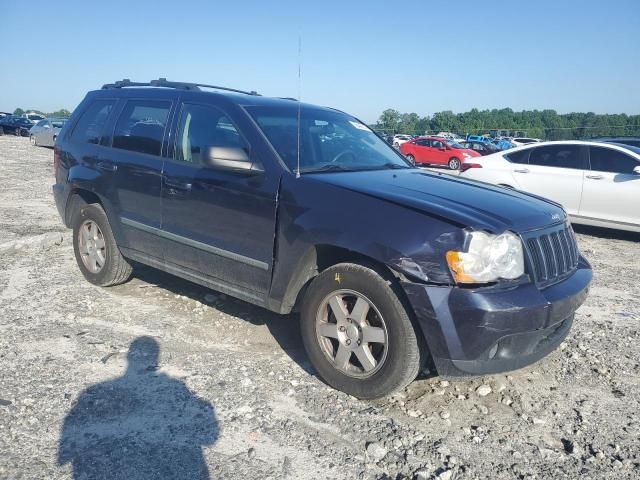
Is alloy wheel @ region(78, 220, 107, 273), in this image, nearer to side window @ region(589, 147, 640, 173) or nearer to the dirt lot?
the dirt lot

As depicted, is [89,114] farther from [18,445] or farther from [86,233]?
[18,445]

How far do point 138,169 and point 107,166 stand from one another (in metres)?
0.51

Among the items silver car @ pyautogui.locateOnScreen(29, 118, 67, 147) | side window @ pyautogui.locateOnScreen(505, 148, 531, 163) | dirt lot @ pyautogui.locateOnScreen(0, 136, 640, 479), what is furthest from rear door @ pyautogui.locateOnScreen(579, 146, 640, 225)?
silver car @ pyautogui.locateOnScreen(29, 118, 67, 147)

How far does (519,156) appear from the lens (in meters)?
9.52

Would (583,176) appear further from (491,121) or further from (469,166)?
(491,121)

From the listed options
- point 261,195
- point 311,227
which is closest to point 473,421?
point 311,227

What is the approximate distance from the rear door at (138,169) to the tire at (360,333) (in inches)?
67.1

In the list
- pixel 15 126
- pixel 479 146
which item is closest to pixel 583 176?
pixel 479 146

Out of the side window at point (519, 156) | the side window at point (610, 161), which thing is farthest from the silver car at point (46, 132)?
the side window at point (610, 161)

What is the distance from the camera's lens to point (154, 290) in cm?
529

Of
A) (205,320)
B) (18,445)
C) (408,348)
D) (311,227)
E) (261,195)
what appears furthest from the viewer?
(205,320)

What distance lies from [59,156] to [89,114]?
584 millimetres

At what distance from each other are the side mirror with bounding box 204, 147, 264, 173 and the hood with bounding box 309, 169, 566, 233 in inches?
17.9

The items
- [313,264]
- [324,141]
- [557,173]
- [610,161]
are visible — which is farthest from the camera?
[557,173]
